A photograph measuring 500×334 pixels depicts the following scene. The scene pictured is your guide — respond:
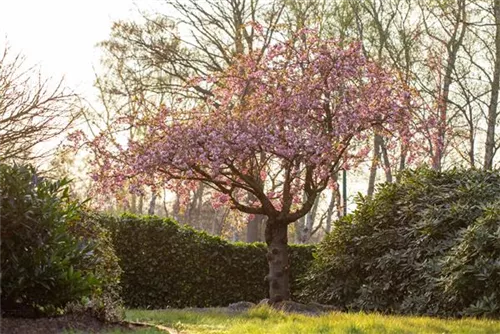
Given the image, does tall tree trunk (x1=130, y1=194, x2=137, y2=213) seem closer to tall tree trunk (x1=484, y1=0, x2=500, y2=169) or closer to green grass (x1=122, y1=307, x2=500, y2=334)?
tall tree trunk (x1=484, y1=0, x2=500, y2=169)

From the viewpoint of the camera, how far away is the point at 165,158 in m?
12.9

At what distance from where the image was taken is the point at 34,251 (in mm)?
8055

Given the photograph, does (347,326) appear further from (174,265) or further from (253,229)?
(253,229)

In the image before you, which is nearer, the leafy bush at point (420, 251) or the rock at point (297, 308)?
the leafy bush at point (420, 251)

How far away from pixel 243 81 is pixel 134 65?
12619 mm

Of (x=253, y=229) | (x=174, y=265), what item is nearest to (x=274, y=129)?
(x=174, y=265)

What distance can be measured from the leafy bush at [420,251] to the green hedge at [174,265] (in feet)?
6.56

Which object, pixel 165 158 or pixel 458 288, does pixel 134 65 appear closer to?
pixel 165 158

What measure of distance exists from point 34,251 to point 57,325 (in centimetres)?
90

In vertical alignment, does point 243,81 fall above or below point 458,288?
above

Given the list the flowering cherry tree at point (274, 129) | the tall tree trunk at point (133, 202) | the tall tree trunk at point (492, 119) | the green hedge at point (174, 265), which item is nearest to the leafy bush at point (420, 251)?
the flowering cherry tree at point (274, 129)

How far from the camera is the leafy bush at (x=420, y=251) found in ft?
36.6

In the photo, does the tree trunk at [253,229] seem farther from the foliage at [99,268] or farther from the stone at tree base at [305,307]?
the foliage at [99,268]

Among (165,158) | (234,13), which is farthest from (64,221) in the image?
(234,13)
